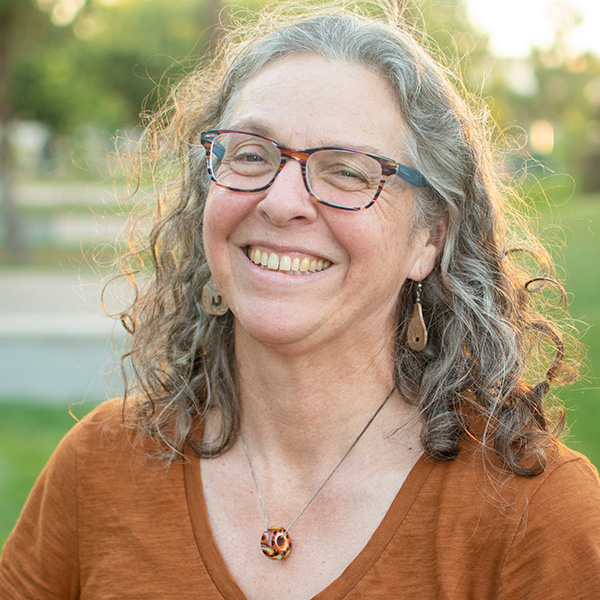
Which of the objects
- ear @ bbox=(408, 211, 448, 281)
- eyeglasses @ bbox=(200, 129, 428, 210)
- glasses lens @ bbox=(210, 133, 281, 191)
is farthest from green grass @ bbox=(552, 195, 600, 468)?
glasses lens @ bbox=(210, 133, 281, 191)

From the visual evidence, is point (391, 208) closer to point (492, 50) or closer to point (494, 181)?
point (494, 181)

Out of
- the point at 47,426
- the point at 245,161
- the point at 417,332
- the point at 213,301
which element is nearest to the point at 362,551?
the point at 417,332

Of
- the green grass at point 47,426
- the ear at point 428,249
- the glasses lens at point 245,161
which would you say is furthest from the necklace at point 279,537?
the green grass at point 47,426

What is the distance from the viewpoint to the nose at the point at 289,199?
1924 mm

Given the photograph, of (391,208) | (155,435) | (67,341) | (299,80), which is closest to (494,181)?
(391,208)

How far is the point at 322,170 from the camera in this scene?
6.43 ft

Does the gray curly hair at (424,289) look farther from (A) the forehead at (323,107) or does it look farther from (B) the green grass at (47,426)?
(B) the green grass at (47,426)

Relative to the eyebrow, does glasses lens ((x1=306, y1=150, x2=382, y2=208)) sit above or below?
below

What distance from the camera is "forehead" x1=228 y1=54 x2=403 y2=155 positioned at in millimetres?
1945

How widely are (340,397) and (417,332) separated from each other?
30cm

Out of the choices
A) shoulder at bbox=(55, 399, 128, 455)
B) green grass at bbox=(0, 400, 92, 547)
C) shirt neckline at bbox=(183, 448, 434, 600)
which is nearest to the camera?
shirt neckline at bbox=(183, 448, 434, 600)

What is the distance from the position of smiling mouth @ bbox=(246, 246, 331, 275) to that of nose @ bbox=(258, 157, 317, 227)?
85 mm

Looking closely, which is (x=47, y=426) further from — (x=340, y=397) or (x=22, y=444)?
(x=340, y=397)

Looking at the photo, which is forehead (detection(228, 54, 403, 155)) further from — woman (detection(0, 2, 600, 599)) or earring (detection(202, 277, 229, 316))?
earring (detection(202, 277, 229, 316))
